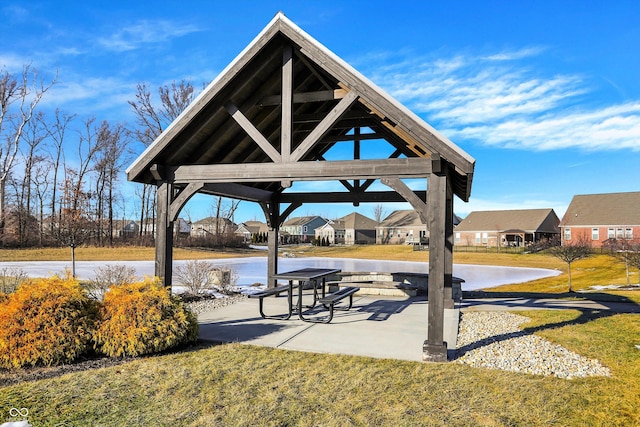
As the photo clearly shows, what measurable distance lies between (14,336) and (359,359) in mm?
4678

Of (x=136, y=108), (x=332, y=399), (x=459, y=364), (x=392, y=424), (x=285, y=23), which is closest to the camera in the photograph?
(x=392, y=424)

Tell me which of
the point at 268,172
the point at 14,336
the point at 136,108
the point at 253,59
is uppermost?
the point at 136,108

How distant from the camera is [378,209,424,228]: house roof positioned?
6738 cm

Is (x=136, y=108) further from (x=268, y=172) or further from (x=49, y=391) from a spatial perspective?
(x=49, y=391)

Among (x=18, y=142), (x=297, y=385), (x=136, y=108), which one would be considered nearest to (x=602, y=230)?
(x=136, y=108)

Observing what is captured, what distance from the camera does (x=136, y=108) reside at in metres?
33.3

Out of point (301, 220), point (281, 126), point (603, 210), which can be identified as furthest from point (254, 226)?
point (281, 126)

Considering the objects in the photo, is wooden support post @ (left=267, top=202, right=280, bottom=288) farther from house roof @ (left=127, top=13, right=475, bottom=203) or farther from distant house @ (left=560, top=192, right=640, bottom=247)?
distant house @ (left=560, top=192, right=640, bottom=247)

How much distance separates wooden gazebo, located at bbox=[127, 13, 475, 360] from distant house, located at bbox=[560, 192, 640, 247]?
1745 inches

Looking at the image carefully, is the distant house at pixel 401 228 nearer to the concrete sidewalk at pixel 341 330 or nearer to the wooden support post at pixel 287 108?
the concrete sidewalk at pixel 341 330

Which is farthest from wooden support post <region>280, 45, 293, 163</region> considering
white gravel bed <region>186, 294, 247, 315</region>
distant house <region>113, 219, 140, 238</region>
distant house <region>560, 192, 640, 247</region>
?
distant house <region>560, 192, 640, 247</region>

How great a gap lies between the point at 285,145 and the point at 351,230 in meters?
65.5

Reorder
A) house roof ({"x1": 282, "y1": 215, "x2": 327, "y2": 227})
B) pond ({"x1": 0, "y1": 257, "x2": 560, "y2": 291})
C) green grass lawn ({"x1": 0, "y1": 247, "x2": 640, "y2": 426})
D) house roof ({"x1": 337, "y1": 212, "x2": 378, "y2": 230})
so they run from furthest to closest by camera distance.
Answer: house roof ({"x1": 282, "y1": 215, "x2": 327, "y2": 227}), house roof ({"x1": 337, "y1": 212, "x2": 378, "y2": 230}), pond ({"x1": 0, "y1": 257, "x2": 560, "y2": 291}), green grass lawn ({"x1": 0, "y1": 247, "x2": 640, "y2": 426})

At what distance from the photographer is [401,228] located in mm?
67875
